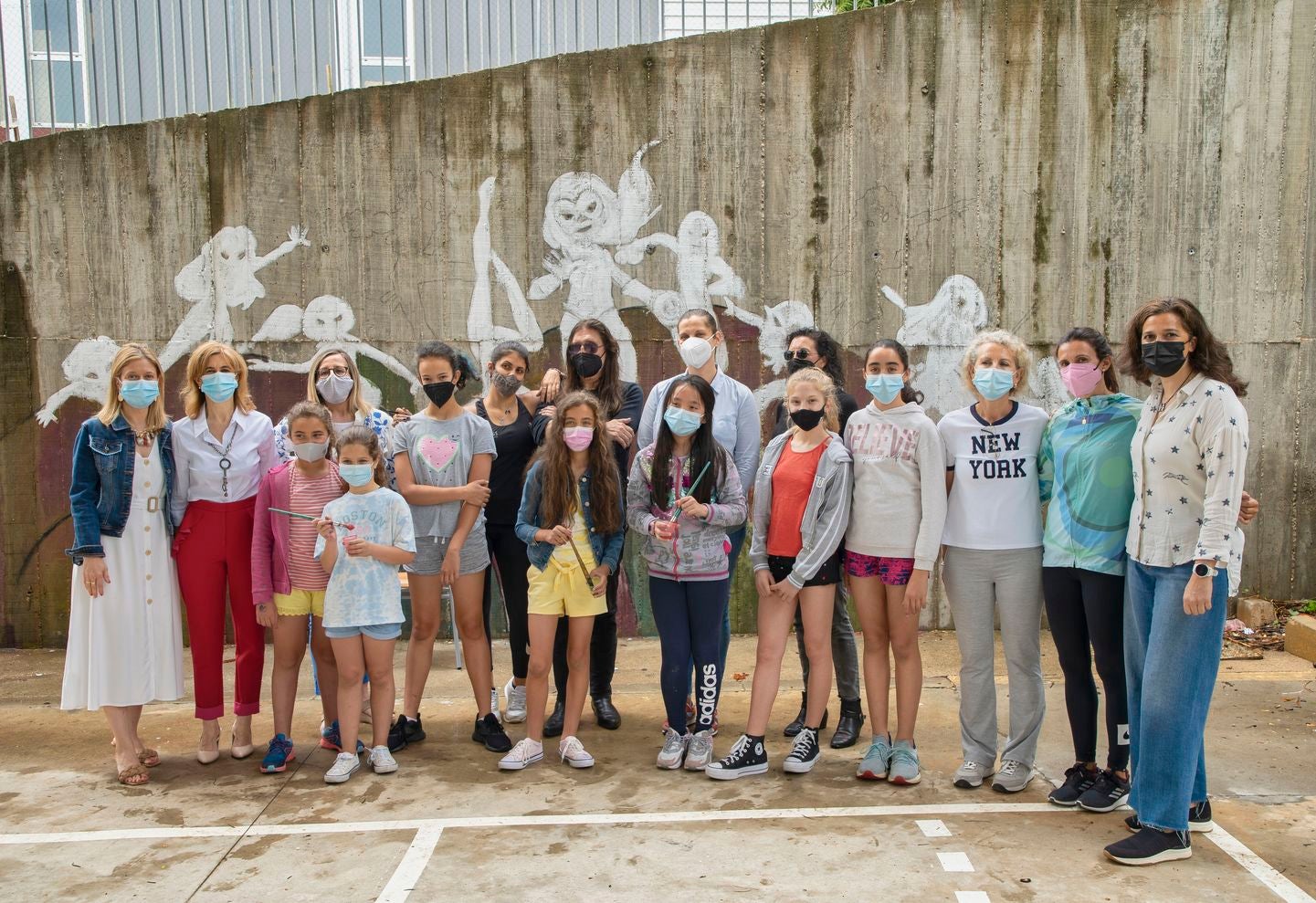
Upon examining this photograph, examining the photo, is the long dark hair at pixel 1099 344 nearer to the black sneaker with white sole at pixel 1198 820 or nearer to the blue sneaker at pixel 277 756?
the black sneaker with white sole at pixel 1198 820

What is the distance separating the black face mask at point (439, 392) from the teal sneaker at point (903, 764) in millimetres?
2320

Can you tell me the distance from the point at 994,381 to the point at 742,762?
5.79 feet

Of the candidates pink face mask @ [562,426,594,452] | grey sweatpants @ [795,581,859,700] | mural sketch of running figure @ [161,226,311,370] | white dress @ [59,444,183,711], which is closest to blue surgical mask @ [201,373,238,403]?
white dress @ [59,444,183,711]

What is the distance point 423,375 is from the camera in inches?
175

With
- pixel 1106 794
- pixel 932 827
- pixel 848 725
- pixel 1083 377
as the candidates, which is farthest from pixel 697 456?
pixel 1106 794

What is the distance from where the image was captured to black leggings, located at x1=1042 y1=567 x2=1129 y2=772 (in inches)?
148

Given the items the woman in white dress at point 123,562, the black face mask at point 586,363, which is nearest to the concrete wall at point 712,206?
the black face mask at point 586,363

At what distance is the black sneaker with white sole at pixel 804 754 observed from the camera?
165 inches

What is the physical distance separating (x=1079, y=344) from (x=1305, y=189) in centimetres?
355

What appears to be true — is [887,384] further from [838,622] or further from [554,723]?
[554,723]

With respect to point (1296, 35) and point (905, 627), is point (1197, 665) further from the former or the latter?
point (1296, 35)

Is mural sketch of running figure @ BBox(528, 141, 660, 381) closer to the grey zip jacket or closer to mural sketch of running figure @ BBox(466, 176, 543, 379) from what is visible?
mural sketch of running figure @ BBox(466, 176, 543, 379)

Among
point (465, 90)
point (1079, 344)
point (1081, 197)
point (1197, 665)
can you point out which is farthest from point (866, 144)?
point (1197, 665)

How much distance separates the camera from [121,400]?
4.28 meters
